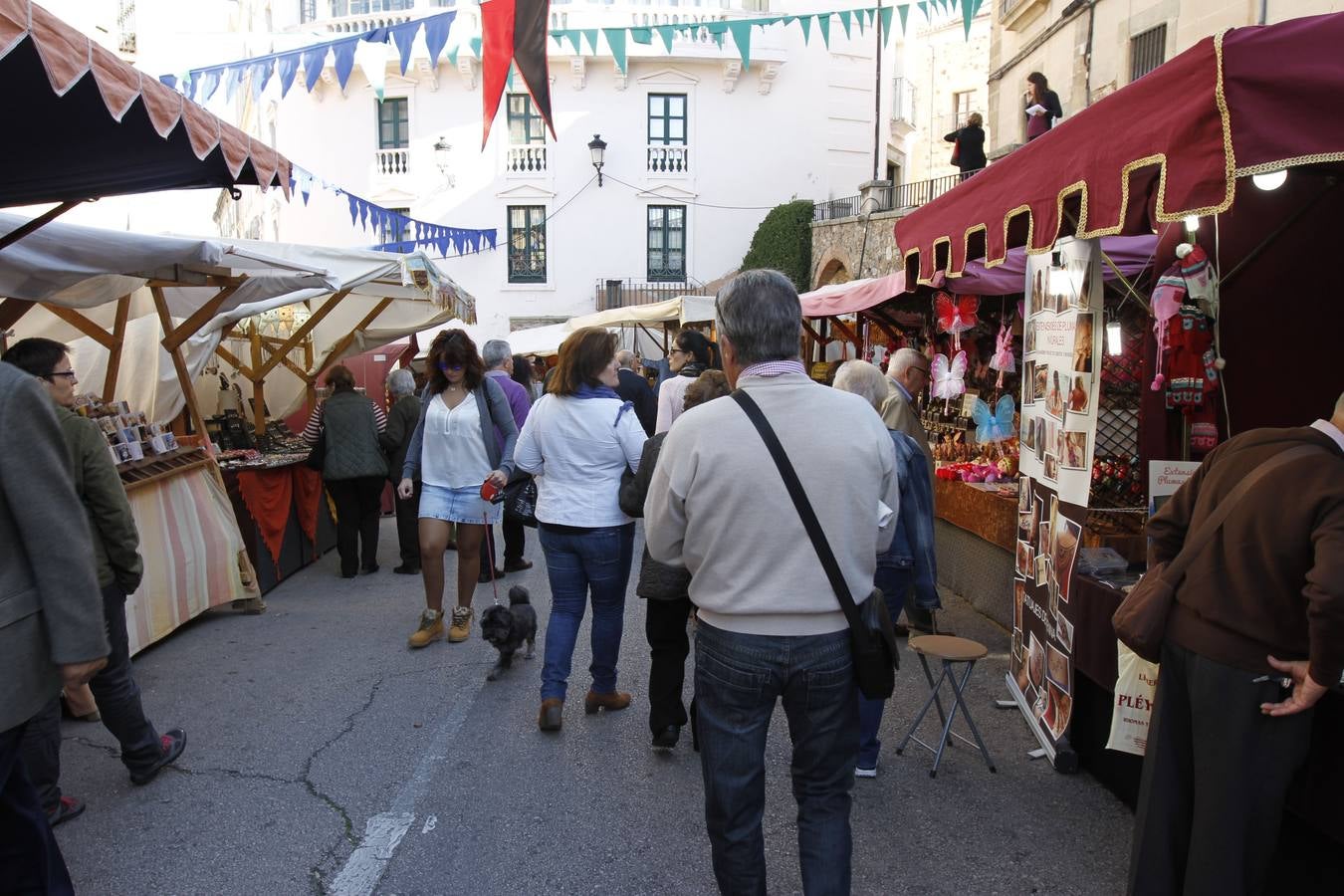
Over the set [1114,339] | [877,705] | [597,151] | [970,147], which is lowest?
[877,705]

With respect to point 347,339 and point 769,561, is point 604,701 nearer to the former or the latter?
point 769,561

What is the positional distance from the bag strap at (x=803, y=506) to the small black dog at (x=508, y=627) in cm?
315

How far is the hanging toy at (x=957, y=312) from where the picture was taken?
7934 millimetres

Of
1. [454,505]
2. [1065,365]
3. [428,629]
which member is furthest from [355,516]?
[1065,365]

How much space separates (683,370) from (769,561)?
4.45 metres

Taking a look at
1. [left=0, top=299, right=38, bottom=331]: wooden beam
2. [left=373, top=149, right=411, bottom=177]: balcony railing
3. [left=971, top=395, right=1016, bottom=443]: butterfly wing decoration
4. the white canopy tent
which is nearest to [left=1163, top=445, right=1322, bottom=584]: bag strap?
[left=971, top=395, right=1016, bottom=443]: butterfly wing decoration

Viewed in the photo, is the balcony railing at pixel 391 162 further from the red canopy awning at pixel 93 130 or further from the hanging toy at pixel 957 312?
the red canopy awning at pixel 93 130

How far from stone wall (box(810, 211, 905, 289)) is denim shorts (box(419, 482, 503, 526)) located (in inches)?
555

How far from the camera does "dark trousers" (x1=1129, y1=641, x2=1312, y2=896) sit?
245cm

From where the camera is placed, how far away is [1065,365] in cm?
405

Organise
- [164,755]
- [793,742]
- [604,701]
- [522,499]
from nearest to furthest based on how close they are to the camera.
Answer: [793,742] < [164,755] < [604,701] < [522,499]

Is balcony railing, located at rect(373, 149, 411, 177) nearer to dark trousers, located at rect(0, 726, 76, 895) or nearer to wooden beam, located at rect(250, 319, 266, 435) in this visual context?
wooden beam, located at rect(250, 319, 266, 435)

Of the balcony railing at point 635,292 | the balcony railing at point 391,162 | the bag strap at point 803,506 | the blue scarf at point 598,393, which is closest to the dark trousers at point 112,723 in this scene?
the blue scarf at point 598,393

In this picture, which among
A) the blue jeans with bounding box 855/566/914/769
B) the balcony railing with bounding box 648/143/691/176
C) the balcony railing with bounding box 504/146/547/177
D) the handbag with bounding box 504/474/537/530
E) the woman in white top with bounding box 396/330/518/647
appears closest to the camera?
the blue jeans with bounding box 855/566/914/769
